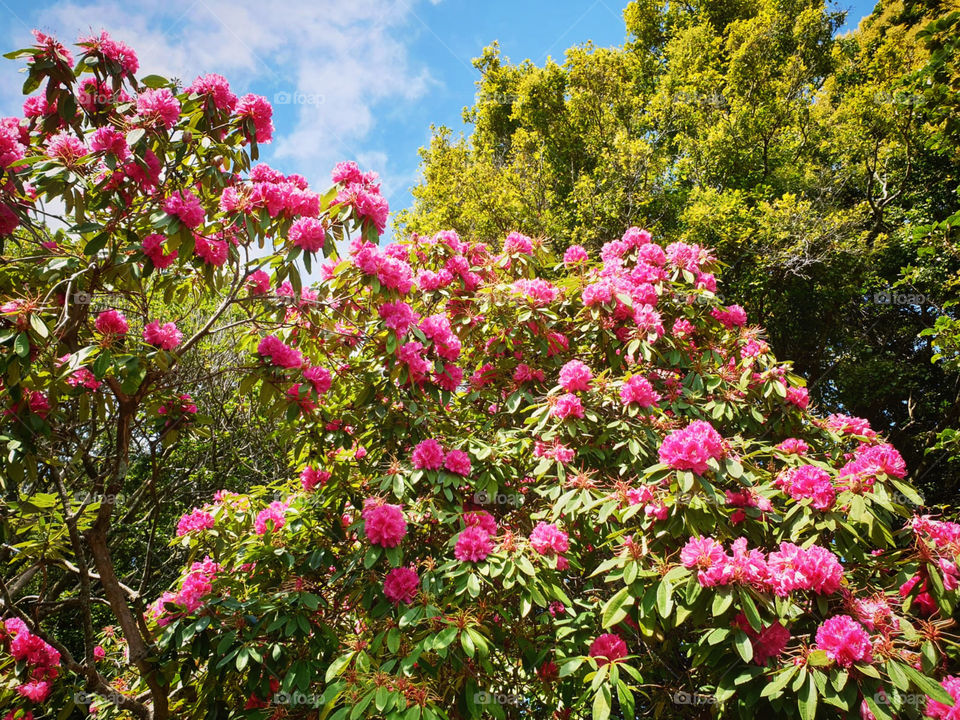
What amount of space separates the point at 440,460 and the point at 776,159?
8.81m

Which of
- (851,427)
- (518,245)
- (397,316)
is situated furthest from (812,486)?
(518,245)

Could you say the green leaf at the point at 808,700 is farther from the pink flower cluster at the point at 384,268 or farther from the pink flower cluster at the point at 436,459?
the pink flower cluster at the point at 384,268

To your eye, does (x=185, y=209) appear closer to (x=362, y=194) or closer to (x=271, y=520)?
(x=362, y=194)

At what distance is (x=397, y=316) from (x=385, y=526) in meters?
0.97

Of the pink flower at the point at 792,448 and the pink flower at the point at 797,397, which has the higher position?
the pink flower at the point at 797,397

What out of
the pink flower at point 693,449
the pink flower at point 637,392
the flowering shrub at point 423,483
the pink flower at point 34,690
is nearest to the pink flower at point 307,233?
the flowering shrub at point 423,483

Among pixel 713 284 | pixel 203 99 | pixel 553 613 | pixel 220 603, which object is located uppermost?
pixel 203 99

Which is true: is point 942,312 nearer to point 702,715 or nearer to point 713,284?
point 713,284

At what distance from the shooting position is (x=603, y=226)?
8852 mm

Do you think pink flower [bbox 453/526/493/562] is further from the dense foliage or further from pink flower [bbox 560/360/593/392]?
the dense foliage

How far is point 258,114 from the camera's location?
8.86ft

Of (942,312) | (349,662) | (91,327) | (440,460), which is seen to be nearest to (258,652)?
(349,662)

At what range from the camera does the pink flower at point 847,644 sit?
6.18ft

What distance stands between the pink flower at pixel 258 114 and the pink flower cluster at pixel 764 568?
263 centimetres
